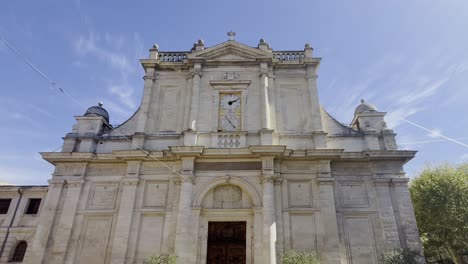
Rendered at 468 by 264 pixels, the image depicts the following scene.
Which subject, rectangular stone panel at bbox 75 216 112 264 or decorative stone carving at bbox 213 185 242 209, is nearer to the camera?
rectangular stone panel at bbox 75 216 112 264

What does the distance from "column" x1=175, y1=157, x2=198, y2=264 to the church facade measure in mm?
43

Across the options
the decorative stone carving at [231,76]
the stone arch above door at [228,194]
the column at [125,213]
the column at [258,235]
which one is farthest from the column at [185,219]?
the decorative stone carving at [231,76]

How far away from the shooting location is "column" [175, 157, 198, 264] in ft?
38.2

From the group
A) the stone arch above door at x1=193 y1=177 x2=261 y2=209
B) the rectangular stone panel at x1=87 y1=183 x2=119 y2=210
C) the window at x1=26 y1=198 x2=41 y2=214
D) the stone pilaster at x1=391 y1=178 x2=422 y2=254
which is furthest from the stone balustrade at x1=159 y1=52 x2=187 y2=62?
the stone pilaster at x1=391 y1=178 x2=422 y2=254

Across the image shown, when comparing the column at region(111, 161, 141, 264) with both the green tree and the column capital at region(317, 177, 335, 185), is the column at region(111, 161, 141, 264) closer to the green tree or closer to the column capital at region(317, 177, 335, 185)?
the column capital at region(317, 177, 335, 185)

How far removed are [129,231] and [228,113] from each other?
7063 millimetres

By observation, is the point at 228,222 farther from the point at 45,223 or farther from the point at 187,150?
the point at 45,223

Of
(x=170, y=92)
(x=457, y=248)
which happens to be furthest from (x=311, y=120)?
(x=457, y=248)

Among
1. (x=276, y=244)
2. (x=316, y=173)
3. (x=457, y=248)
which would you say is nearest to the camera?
(x=276, y=244)

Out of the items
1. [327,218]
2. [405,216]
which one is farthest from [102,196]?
[405,216]

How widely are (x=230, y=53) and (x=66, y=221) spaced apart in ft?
37.5

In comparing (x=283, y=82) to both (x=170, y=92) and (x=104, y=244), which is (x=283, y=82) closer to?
(x=170, y=92)

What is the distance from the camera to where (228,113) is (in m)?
15.3

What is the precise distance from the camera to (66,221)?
12.8m
